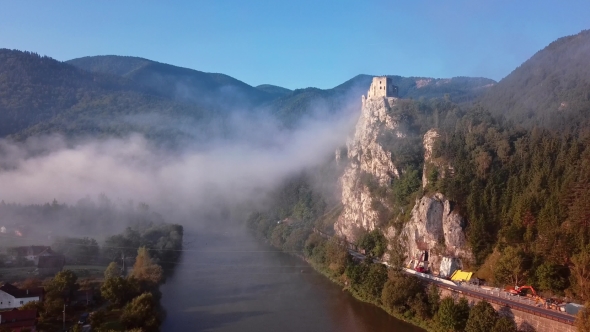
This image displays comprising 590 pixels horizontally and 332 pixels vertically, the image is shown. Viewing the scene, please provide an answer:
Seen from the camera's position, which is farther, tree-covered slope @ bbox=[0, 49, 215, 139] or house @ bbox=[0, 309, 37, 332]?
tree-covered slope @ bbox=[0, 49, 215, 139]

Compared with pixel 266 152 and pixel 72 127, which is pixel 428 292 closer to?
pixel 266 152

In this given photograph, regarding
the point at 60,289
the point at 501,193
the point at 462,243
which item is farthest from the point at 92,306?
the point at 501,193

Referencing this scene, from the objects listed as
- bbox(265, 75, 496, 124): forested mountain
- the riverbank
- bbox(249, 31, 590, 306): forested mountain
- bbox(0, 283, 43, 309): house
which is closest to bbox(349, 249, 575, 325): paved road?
bbox(249, 31, 590, 306): forested mountain

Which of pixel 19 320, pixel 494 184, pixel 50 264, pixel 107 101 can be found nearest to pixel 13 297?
pixel 19 320

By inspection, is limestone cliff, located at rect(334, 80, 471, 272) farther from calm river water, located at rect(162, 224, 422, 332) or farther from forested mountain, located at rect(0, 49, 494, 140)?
forested mountain, located at rect(0, 49, 494, 140)

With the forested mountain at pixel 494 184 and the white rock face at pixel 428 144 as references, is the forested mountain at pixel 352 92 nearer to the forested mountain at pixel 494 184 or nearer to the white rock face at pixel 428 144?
the forested mountain at pixel 494 184

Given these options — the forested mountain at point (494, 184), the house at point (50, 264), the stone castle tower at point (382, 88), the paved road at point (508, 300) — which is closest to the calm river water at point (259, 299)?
the forested mountain at point (494, 184)
